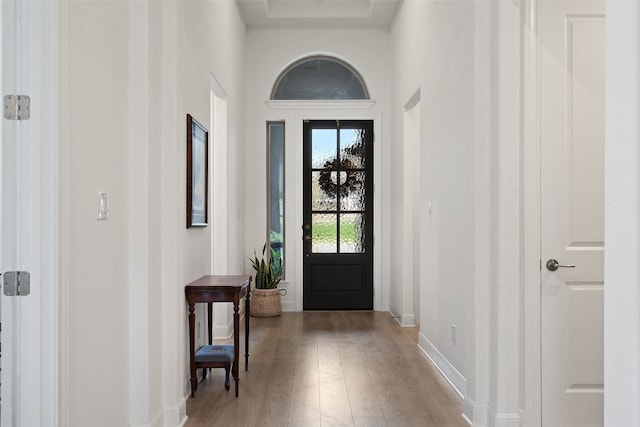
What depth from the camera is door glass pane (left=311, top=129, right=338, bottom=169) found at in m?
6.47

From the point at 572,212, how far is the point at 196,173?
2.33 m

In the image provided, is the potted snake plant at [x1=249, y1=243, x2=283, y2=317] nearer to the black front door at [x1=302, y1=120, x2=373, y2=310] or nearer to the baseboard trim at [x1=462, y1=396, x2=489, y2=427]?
the black front door at [x1=302, y1=120, x2=373, y2=310]

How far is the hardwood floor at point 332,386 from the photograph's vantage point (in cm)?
304

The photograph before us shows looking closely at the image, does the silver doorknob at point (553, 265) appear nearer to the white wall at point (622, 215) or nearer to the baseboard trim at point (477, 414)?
the baseboard trim at point (477, 414)

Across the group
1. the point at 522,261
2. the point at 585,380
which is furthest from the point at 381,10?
the point at 585,380

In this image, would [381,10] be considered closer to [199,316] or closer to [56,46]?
[199,316]

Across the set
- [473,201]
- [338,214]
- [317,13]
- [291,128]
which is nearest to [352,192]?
[338,214]

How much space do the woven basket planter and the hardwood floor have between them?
2.35 feet

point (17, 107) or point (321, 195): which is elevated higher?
point (17, 107)

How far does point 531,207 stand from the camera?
8.73 ft

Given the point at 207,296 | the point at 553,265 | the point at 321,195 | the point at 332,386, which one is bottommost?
the point at 332,386

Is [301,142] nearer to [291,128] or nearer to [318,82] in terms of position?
[291,128]

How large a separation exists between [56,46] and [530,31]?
210 centimetres

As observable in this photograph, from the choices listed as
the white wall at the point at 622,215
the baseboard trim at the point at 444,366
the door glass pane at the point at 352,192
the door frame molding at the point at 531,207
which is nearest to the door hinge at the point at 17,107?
the white wall at the point at 622,215
